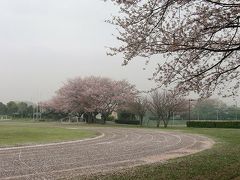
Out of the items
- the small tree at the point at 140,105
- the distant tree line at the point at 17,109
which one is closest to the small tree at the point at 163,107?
the small tree at the point at 140,105

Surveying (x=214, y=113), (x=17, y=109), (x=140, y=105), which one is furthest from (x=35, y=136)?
(x=17, y=109)

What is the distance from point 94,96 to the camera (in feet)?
234

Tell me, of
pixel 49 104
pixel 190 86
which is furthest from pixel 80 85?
pixel 190 86

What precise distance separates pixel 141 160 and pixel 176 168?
415cm

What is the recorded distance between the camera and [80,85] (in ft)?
254

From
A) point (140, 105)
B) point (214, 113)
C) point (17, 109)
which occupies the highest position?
point (17, 109)

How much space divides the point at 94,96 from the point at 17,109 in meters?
64.6

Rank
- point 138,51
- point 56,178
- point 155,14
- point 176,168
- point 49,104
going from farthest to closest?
point 49,104, point 176,168, point 56,178, point 138,51, point 155,14

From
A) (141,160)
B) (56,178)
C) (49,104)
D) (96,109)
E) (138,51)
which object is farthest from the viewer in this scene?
(49,104)

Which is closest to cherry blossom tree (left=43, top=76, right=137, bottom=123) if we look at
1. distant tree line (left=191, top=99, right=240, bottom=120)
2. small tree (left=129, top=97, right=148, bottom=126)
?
small tree (left=129, top=97, right=148, bottom=126)

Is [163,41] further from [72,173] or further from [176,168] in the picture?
[72,173]

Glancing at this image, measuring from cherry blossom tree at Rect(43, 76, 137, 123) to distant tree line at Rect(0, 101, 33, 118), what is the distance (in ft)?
139

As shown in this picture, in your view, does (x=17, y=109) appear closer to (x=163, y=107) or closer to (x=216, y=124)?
(x=163, y=107)

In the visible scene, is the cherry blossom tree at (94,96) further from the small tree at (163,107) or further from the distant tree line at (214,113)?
the distant tree line at (214,113)
